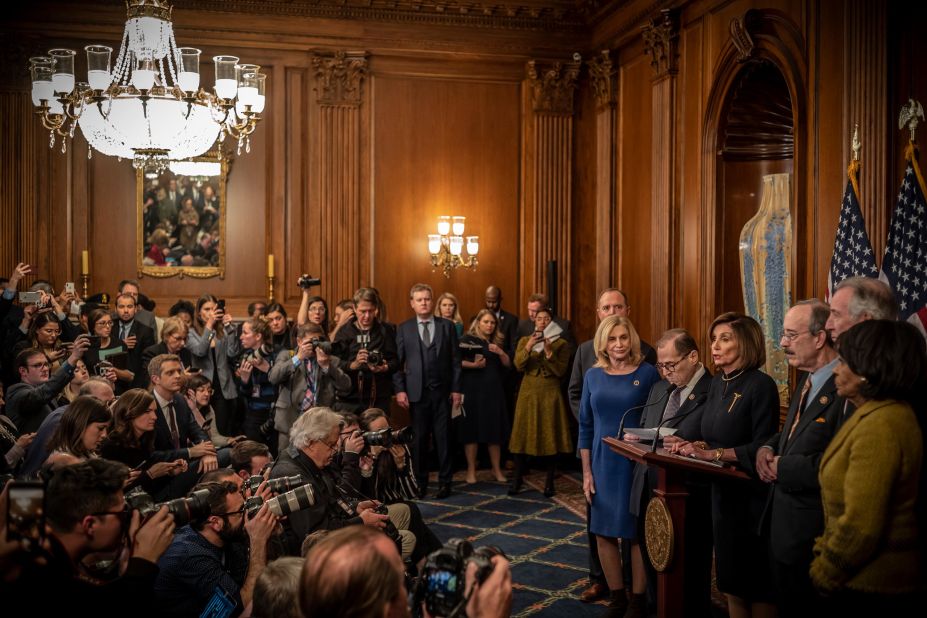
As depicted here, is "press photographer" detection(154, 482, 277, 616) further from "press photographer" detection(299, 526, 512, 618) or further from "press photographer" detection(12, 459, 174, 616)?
"press photographer" detection(299, 526, 512, 618)

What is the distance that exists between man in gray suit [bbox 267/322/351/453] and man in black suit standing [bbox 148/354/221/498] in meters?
0.97

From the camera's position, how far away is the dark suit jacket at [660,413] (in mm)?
4109

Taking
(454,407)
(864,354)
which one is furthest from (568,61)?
(864,354)

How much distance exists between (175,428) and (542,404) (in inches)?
122

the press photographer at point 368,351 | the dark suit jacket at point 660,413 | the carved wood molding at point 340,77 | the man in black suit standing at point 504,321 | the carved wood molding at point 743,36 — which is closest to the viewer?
the dark suit jacket at point 660,413

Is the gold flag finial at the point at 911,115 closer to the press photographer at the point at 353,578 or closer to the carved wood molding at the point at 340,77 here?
the press photographer at the point at 353,578

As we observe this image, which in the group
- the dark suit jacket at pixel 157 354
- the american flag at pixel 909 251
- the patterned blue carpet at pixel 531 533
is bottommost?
the patterned blue carpet at pixel 531 533

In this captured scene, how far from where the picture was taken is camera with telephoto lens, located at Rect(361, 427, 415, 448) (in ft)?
14.5

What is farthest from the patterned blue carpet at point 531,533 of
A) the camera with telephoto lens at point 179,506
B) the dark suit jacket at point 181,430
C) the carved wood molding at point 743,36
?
the carved wood molding at point 743,36

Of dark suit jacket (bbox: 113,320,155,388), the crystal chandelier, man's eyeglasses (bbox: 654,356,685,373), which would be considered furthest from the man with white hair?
dark suit jacket (bbox: 113,320,155,388)

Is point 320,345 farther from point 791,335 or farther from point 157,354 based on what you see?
point 791,335

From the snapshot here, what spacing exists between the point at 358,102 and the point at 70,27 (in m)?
2.71

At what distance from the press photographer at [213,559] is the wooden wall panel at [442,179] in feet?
18.9

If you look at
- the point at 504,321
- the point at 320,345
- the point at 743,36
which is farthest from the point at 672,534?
the point at 504,321
